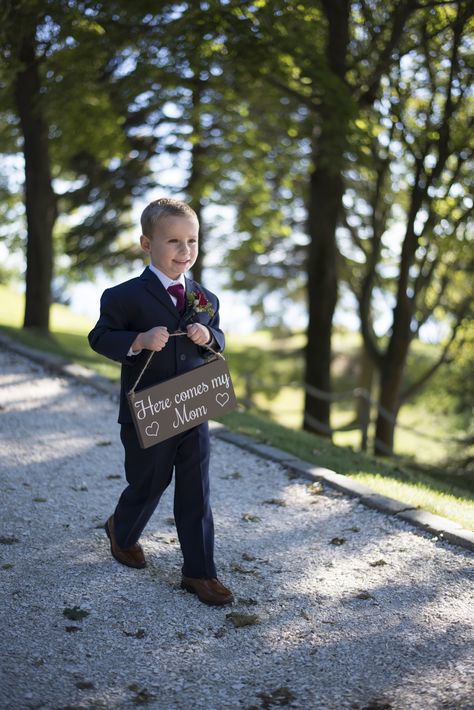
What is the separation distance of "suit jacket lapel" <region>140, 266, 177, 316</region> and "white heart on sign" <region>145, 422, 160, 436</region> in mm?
548

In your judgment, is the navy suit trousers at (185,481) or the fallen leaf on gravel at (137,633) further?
the navy suit trousers at (185,481)

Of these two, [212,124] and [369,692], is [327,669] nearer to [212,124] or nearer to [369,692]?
[369,692]

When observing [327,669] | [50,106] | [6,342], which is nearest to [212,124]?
[50,106]

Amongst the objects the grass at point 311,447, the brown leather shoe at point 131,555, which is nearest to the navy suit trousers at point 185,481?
the brown leather shoe at point 131,555

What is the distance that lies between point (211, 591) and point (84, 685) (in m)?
0.94

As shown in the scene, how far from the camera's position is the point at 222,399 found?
3.94 m

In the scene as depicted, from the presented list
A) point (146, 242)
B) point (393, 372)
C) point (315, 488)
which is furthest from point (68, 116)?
point (146, 242)

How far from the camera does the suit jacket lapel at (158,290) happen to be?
12.6ft

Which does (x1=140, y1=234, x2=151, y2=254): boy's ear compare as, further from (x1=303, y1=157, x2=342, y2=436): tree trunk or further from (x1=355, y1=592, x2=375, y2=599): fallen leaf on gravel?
(x1=303, y1=157, x2=342, y2=436): tree trunk

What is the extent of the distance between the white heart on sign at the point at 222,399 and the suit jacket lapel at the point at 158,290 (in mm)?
454

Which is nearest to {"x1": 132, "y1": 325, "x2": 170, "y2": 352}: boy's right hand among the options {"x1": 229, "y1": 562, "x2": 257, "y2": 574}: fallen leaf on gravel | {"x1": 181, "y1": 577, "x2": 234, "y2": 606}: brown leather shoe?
{"x1": 181, "y1": 577, "x2": 234, "y2": 606}: brown leather shoe

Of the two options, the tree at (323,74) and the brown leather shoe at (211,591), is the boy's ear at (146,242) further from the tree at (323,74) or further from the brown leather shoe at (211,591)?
the tree at (323,74)

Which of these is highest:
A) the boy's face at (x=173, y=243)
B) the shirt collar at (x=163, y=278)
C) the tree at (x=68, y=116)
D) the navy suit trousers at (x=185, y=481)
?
the tree at (x=68, y=116)

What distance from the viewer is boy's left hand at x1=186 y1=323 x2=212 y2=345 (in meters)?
3.75
